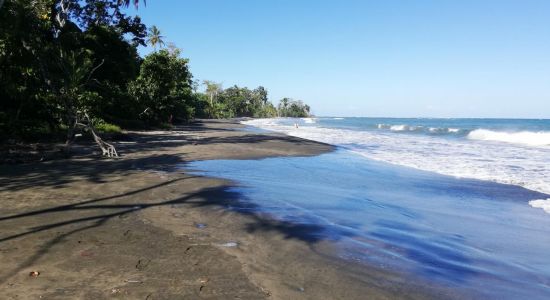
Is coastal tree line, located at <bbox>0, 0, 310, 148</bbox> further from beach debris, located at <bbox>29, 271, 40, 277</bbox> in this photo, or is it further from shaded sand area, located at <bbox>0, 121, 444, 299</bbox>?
beach debris, located at <bbox>29, 271, 40, 277</bbox>

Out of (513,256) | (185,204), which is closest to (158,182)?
(185,204)

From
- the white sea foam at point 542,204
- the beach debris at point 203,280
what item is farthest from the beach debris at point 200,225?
the white sea foam at point 542,204

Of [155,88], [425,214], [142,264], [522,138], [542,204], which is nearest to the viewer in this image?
[142,264]

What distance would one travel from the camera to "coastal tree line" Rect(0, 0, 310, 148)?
13961mm

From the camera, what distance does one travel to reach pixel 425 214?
7566 millimetres

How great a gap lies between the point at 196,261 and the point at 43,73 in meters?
12.0

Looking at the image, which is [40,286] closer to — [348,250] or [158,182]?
[348,250]

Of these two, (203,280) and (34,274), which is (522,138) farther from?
(34,274)

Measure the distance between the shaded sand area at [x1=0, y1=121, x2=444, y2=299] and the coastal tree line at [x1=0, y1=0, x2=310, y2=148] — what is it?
6683mm

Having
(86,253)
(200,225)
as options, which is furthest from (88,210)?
(86,253)

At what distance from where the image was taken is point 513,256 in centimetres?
540

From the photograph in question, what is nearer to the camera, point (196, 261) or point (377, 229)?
point (196, 261)

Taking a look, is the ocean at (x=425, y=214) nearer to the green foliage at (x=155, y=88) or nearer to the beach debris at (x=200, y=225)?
the beach debris at (x=200, y=225)

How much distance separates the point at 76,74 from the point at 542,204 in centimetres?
1273
